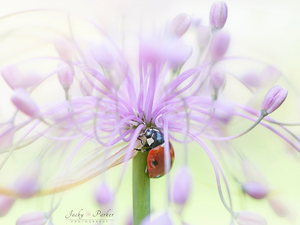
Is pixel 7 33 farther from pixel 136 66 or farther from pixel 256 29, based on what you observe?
pixel 256 29

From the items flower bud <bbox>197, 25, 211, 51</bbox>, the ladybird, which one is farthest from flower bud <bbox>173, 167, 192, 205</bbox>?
flower bud <bbox>197, 25, 211, 51</bbox>

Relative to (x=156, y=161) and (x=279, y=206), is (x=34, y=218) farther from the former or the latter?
(x=279, y=206)

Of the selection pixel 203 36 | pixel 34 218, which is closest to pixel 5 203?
pixel 34 218

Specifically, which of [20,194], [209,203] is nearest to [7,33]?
[20,194]

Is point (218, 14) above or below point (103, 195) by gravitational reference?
above

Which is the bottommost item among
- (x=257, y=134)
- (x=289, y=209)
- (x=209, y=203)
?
(x=209, y=203)

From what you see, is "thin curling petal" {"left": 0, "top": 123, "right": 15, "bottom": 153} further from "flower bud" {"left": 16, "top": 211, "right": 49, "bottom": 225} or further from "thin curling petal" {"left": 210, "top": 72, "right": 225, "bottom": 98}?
"thin curling petal" {"left": 210, "top": 72, "right": 225, "bottom": 98}
